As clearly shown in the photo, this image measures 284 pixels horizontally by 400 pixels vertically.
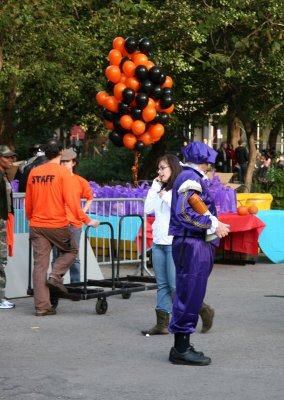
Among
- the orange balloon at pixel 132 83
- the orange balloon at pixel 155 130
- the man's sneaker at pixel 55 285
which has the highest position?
the orange balloon at pixel 132 83

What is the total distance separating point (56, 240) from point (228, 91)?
79.7 ft

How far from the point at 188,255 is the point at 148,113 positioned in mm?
15019

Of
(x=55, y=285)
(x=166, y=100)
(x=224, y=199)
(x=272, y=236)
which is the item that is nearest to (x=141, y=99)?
(x=166, y=100)

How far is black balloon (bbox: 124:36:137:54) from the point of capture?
22323mm

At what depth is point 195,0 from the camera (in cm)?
2880

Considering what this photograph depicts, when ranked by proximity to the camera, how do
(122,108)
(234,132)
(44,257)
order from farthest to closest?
(234,132) < (122,108) < (44,257)

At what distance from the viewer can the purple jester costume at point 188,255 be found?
27.9 ft

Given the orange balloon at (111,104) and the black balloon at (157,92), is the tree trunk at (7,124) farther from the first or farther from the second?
the black balloon at (157,92)

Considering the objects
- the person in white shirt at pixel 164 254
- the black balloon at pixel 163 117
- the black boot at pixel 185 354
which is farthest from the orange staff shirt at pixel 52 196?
the black balloon at pixel 163 117

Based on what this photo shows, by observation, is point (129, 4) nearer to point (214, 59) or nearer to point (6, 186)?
point (214, 59)

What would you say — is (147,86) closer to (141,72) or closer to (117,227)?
(141,72)

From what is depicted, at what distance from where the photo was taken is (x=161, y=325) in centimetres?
1020

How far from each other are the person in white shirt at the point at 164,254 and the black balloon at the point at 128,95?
→ 39.8 feet

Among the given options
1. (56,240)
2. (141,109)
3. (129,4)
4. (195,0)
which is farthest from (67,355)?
(195,0)
